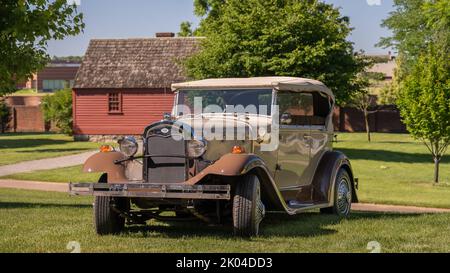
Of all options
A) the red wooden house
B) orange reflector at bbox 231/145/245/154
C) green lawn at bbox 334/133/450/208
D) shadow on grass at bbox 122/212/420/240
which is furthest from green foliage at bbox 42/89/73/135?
orange reflector at bbox 231/145/245/154

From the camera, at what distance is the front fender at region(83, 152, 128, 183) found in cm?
964

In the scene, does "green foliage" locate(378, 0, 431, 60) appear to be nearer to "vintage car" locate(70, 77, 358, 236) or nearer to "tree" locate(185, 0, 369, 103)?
"tree" locate(185, 0, 369, 103)

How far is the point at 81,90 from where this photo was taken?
44.3 meters

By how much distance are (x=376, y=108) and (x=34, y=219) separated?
1797 inches

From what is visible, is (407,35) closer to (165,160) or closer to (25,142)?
(25,142)

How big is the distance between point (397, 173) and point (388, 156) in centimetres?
631

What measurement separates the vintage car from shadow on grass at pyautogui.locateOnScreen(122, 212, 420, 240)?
20 cm

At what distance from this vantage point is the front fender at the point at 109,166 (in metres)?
9.64

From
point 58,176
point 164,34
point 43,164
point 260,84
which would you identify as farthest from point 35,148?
point 260,84

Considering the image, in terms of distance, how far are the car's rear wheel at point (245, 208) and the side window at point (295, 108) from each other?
166 centimetres

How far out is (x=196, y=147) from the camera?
9328 mm
